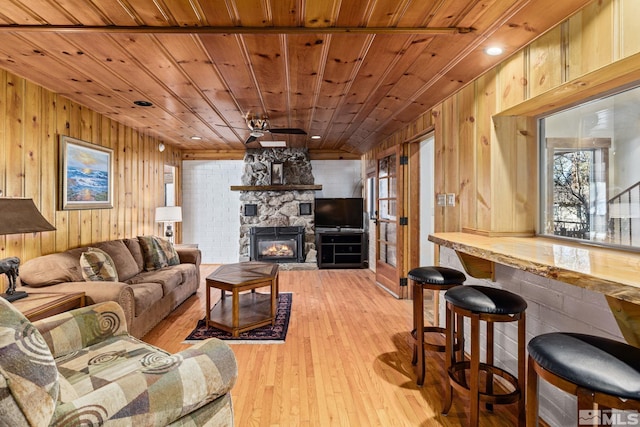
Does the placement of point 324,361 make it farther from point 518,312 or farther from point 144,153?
point 144,153

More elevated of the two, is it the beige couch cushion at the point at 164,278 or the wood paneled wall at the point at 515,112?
the wood paneled wall at the point at 515,112

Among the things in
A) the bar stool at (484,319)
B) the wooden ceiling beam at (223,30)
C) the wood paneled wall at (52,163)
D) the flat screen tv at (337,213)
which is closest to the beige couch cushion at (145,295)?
the wood paneled wall at (52,163)

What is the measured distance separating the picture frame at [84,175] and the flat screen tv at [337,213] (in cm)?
346

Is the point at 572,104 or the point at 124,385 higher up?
the point at 572,104

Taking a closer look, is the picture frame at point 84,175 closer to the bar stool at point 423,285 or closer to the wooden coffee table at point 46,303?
the wooden coffee table at point 46,303

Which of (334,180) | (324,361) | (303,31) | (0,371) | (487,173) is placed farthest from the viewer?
(334,180)

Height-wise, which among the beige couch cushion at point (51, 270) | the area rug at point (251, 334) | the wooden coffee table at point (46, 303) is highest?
the beige couch cushion at point (51, 270)

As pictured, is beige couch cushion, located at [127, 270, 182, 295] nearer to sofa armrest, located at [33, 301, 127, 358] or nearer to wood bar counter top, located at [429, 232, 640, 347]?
sofa armrest, located at [33, 301, 127, 358]

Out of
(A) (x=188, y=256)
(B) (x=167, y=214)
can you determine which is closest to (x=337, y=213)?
(A) (x=188, y=256)

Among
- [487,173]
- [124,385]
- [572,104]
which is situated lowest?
[124,385]

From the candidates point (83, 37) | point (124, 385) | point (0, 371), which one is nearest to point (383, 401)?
point (124, 385)

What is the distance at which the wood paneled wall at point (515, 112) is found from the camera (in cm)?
147

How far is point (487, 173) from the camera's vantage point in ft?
7.63

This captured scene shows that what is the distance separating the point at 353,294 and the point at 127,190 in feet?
11.0
